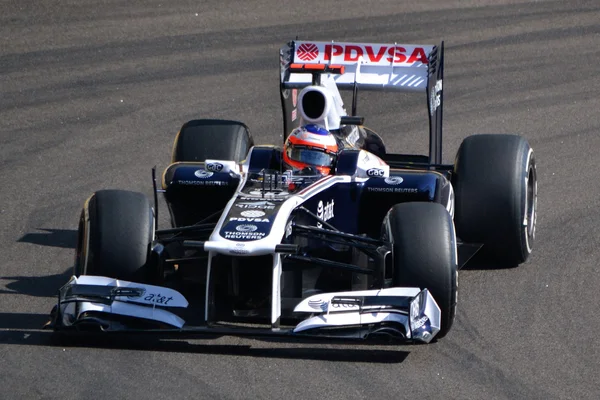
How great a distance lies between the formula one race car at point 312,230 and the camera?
27.2 feet

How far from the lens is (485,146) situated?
10.5 m

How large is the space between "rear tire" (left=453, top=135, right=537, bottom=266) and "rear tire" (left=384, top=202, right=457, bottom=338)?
1.61 m

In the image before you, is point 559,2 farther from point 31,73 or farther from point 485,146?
point 485,146

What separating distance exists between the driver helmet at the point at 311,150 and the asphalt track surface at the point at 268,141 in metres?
1.49

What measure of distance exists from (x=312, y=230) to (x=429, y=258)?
3.03 ft

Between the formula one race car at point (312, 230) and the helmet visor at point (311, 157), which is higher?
the helmet visor at point (311, 157)

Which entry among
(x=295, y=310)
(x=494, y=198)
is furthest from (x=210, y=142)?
(x=295, y=310)

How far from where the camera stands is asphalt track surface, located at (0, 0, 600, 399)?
8.05 meters

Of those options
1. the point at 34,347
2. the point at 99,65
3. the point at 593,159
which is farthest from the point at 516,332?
the point at 99,65

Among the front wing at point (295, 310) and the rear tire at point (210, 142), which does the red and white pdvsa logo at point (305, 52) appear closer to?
the rear tire at point (210, 142)

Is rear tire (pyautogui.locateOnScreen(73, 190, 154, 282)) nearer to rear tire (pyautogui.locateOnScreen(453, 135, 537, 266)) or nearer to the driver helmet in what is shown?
the driver helmet

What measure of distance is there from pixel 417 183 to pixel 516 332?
155 centimetres

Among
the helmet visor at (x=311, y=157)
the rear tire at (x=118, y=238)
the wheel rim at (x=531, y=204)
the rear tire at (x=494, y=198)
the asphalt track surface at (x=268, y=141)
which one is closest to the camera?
the asphalt track surface at (x=268, y=141)

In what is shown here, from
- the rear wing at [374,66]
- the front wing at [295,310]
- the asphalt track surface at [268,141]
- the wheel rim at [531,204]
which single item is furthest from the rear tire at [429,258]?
the rear wing at [374,66]
